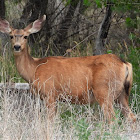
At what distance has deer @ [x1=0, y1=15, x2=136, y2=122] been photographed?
674 cm

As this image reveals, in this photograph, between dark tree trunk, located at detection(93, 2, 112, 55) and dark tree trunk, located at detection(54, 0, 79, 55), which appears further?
dark tree trunk, located at detection(54, 0, 79, 55)

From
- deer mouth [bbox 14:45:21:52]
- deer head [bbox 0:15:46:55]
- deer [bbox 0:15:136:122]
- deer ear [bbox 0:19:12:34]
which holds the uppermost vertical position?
deer ear [bbox 0:19:12:34]

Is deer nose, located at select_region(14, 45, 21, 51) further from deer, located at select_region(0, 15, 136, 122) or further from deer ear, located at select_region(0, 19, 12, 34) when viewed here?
deer ear, located at select_region(0, 19, 12, 34)

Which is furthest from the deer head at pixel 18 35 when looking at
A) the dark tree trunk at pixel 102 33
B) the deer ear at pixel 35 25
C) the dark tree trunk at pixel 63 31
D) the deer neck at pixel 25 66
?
the dark tree trunk at pixel 63 31

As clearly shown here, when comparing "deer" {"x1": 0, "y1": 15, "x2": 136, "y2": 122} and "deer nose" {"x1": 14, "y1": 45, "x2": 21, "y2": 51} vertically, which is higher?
"deer nose" {"x1": 14, "y1": 45, "x2": 21, "y2": 51}

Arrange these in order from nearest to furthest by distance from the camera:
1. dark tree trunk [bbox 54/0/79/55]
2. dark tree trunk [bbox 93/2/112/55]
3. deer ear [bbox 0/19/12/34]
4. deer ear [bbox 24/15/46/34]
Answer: deer ear [bbox 0/19/12/34]
deer ear [bbox 24/15/46/34]
dark tree trunk [bbox 93/2/112/55]
dark tree trunk [bbox 54/0/79/55]

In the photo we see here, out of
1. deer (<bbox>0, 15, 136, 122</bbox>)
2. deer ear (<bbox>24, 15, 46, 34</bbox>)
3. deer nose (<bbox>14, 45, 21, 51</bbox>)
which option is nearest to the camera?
deer (<bbox>0, 15, 136, 122</bbox>)

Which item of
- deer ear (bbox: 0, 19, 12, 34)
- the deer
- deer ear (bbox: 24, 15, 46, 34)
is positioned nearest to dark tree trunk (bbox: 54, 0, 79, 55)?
deer ear (bbox: 24, 15, 46, 34)

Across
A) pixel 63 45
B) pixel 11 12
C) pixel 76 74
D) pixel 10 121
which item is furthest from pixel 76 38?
pixel 10 121

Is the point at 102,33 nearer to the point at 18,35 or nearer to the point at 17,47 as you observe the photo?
the point at 18,35

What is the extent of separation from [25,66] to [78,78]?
99 cm

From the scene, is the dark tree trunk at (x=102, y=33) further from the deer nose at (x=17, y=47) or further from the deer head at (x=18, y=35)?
the deer nose at (x=17, y=47)

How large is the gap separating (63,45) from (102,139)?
746cm

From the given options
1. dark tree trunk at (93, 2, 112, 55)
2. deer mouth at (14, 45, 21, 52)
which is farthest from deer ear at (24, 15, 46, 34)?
dark tree trunk at (93, 2, 112, 55)
